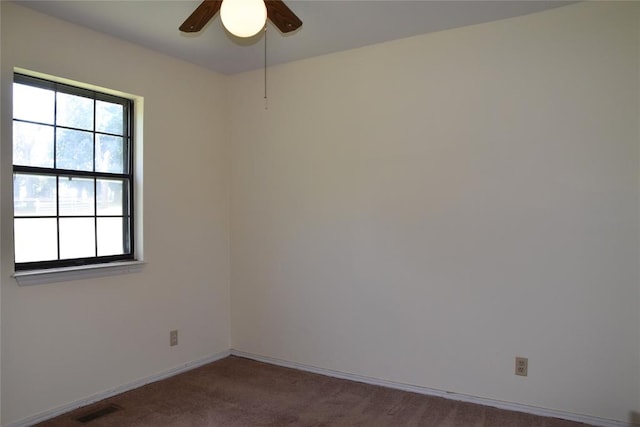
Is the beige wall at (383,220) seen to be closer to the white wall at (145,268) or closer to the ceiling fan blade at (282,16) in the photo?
the white wall at (145,268)

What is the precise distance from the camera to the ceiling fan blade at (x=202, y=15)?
2.21 metres

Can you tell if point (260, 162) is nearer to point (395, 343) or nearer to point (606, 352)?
point (395, 343)

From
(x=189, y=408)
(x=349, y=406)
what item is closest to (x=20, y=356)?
(x=189, y=408)

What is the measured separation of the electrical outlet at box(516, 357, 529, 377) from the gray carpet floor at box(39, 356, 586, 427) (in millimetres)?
251

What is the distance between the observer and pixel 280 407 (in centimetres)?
302

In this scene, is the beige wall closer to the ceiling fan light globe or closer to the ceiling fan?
the ceiling fan

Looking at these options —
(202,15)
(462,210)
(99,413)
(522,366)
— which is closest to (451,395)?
(522,366)

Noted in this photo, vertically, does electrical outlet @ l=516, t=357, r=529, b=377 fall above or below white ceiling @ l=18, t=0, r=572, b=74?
below

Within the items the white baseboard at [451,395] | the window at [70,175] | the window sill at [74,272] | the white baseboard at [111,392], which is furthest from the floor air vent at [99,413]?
the white baseboard at [451,395]

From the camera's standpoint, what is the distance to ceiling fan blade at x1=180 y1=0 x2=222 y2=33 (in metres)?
2.21

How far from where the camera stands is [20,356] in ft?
8.86

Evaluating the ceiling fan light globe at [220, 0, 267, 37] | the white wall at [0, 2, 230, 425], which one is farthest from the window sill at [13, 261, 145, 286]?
the ceiling fan light globe at [220, 0, 267, 37]

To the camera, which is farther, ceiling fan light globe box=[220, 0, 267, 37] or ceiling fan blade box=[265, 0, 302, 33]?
ceiling fan blade box=[265, 0, 302, 33]

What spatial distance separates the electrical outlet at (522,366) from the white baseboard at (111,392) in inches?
97.5
